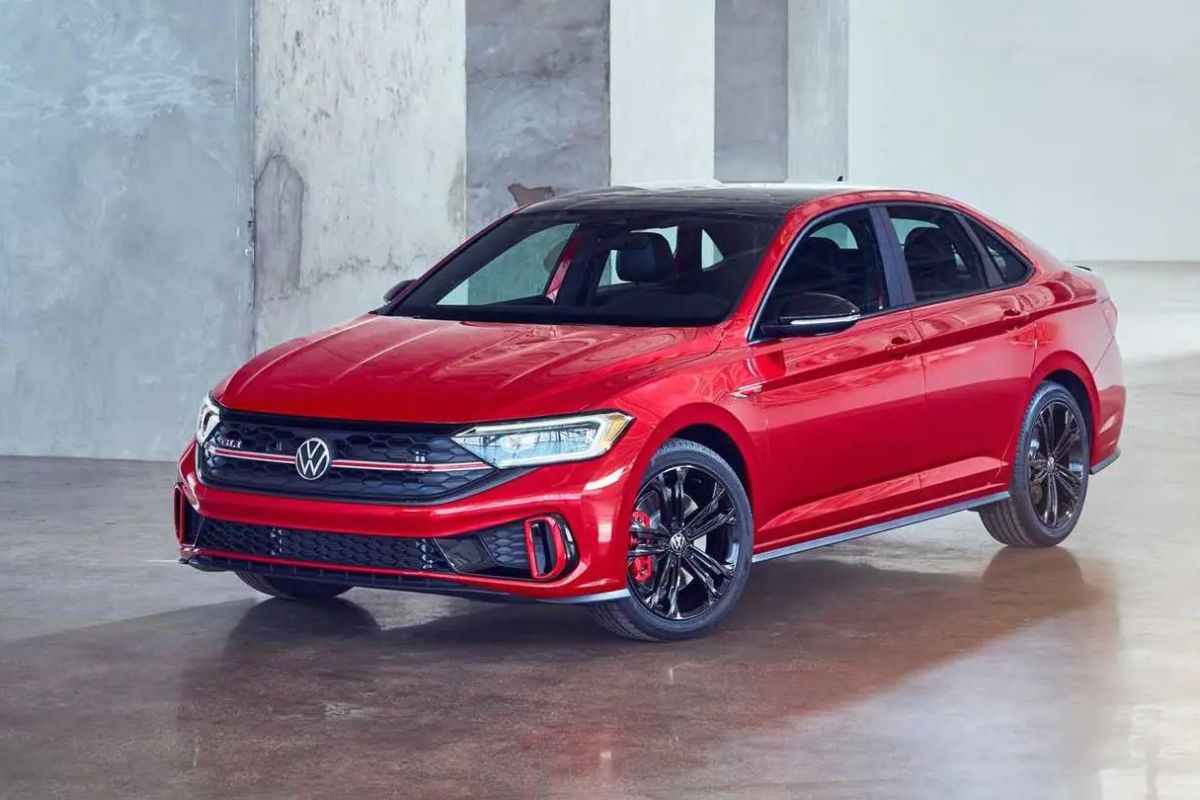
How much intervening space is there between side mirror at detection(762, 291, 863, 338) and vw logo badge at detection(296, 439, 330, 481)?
1551 millimetres

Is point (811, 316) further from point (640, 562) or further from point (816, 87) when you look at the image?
point (816, 87)

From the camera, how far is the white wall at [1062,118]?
3000cm

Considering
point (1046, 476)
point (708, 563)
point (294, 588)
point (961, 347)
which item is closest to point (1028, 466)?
point (1046, 476)

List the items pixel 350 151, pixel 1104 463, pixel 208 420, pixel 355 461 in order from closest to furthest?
pixel 355 461 < pixel 208 420 < pixel 1104 463 < pixel 350 151

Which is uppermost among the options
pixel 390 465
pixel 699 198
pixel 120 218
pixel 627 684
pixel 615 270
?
pixel 699 198

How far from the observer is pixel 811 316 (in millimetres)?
7074

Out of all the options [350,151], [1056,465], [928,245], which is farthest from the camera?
[350,151]

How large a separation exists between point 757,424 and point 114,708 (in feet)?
7.38

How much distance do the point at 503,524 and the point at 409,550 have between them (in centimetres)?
30

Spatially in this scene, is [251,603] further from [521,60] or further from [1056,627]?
[521,60]

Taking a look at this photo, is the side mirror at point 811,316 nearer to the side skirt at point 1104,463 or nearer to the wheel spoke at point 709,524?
the wheel spoke at point 709,524

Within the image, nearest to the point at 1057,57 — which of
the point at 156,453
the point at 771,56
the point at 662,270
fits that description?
the point at 771,56

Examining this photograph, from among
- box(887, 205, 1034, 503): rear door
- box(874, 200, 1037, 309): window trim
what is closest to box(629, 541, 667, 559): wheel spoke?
box(887, 205, 1034, 503): rear door

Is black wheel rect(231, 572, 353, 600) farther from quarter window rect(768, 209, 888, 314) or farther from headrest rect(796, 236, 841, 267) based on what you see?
headrest rect(796, 236, 841, 267)
